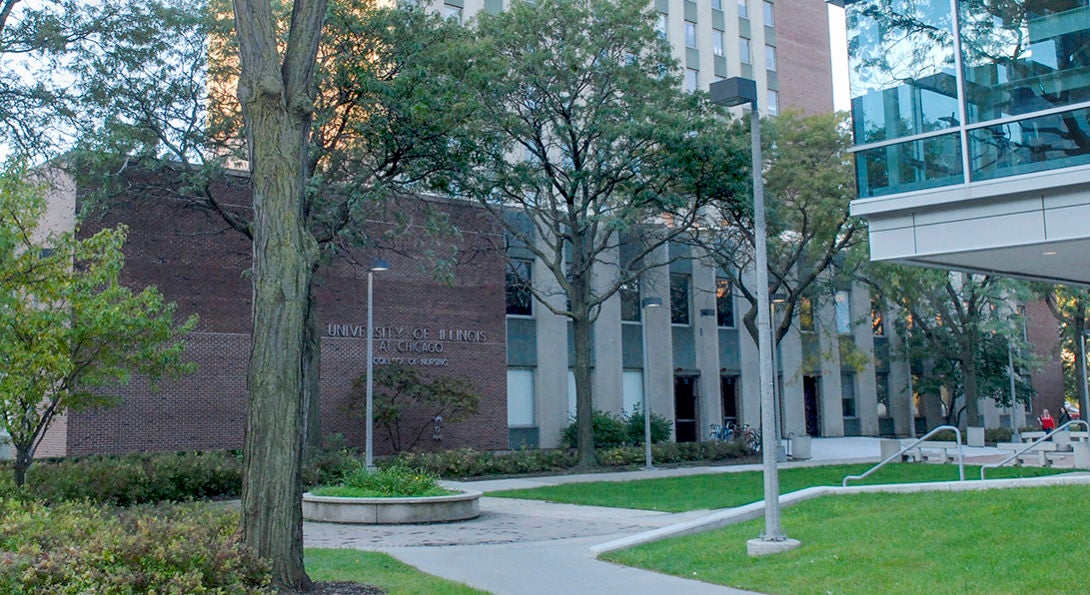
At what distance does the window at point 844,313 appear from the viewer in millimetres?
51062

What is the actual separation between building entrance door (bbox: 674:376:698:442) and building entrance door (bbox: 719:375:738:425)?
7.58 feet

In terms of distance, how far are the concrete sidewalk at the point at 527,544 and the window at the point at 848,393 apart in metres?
33.9

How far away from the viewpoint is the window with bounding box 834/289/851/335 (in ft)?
168

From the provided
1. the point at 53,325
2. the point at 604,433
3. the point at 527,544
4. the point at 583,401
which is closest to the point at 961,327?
the point at 604,433

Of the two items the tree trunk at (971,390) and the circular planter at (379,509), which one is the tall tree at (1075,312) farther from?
the circular planter at (379,509)

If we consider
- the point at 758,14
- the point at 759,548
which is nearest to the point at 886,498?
the point at 759,548

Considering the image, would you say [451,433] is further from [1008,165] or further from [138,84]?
[1008,165]

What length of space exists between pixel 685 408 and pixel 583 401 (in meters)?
14.9

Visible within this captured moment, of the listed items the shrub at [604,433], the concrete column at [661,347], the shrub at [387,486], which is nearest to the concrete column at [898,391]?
the concrete column at [661,347]

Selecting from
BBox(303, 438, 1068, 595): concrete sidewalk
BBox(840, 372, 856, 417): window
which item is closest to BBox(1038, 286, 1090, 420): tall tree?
BBox(840, 372, 856, 417): window

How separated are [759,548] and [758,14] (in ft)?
165

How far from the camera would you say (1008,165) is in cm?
1405

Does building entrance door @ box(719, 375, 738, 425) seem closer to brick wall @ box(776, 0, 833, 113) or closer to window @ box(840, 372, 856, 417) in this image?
window @ box(840, 372, 856, 417)

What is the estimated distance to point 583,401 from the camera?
30656 mm
